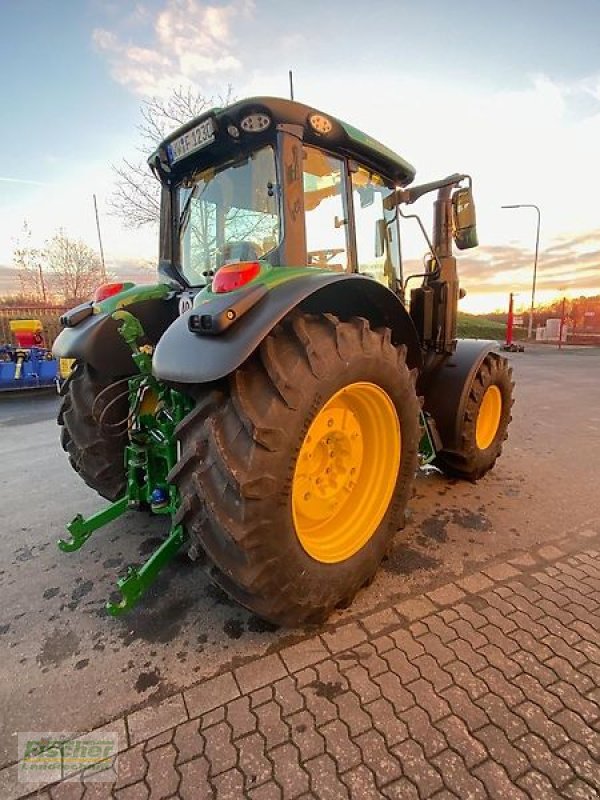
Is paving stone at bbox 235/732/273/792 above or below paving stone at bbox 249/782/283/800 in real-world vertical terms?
above

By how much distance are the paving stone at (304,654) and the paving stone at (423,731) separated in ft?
1.30

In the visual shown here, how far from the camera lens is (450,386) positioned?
338cm

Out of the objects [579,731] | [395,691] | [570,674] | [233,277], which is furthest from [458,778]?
[233,277]

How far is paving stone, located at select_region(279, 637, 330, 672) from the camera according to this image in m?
1.78

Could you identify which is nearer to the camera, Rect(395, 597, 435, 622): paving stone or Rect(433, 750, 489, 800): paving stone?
Rect(433, 750, 489, 800): paving stone

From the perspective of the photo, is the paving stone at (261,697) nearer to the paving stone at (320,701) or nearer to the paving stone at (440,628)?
the paving stone at (320,701)

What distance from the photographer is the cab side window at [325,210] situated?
2.43 meters

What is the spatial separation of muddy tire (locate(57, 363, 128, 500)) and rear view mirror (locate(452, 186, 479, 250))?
2707mm

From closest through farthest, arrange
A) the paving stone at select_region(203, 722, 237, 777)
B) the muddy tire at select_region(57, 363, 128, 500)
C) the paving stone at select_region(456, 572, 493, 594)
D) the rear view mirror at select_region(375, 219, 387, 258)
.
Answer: the paving stone at select_region(203, 722, 237, 777) → the paving stone at select_region(456, 572, 493, 594) → the muddy tire at select_region(57, 363, 128, 500) → the rear view mirror at select_region(375, 219, 387, 258)

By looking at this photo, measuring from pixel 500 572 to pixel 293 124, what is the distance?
102 inches

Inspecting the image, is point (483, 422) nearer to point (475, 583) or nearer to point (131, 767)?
point (475, 583)

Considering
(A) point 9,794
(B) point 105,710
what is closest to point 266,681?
(B) point 105,710

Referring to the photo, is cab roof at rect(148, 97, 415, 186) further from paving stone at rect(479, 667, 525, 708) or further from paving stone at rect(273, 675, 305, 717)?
paving stone at rect(479, 667, 525, 708)

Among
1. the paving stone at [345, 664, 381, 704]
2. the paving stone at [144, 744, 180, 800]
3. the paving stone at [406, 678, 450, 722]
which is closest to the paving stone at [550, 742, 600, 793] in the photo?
the paving stone at [406, 678, 450, 722]
